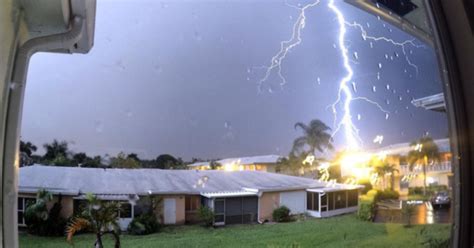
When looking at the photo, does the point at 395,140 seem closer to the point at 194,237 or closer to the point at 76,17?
the point at 194,237

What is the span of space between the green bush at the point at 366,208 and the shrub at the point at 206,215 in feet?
1.75

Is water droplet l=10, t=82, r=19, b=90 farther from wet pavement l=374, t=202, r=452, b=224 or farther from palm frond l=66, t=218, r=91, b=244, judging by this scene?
wet pavement l=374, t=202, r=452, b=224

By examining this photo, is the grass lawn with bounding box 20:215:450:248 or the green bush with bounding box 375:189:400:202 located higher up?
the green bush with bounding box 375:189:400:202

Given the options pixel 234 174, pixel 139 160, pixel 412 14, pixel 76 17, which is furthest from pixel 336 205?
pixel 76 17

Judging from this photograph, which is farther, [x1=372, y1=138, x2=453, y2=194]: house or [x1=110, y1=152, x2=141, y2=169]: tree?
[x1=372, y1=138, x2=453, y2=194]: house

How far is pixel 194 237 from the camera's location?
1403 mm

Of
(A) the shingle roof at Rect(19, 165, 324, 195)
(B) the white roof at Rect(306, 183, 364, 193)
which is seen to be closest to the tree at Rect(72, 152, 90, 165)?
(A) the shingle roof at Rect(19, 165, 324, 195)

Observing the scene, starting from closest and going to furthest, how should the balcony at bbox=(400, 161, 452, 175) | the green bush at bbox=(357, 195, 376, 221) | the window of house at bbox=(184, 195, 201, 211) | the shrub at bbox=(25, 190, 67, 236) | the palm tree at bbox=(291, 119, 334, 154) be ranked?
the shrub at bbox=(25, 190, 67, 236), the window of house at bbox=(184, 195, 201, 211), the palm tree at bbox=(291, 119, 334, 154), the green bush at bbox=(357, 195, 376, 221), the balcony at bbox=(400, 161, 452, 175)

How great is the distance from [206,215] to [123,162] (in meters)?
0.28

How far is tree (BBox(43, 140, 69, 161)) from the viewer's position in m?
1.34

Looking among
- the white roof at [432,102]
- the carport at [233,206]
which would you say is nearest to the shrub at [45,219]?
the carport at [233,206]

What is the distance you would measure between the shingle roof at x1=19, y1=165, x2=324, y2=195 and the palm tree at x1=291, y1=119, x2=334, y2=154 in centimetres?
10

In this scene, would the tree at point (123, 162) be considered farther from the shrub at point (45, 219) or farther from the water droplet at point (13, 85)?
the water droplet at point (13, 85)

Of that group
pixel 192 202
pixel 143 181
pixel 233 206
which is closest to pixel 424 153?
pixel 233 206
